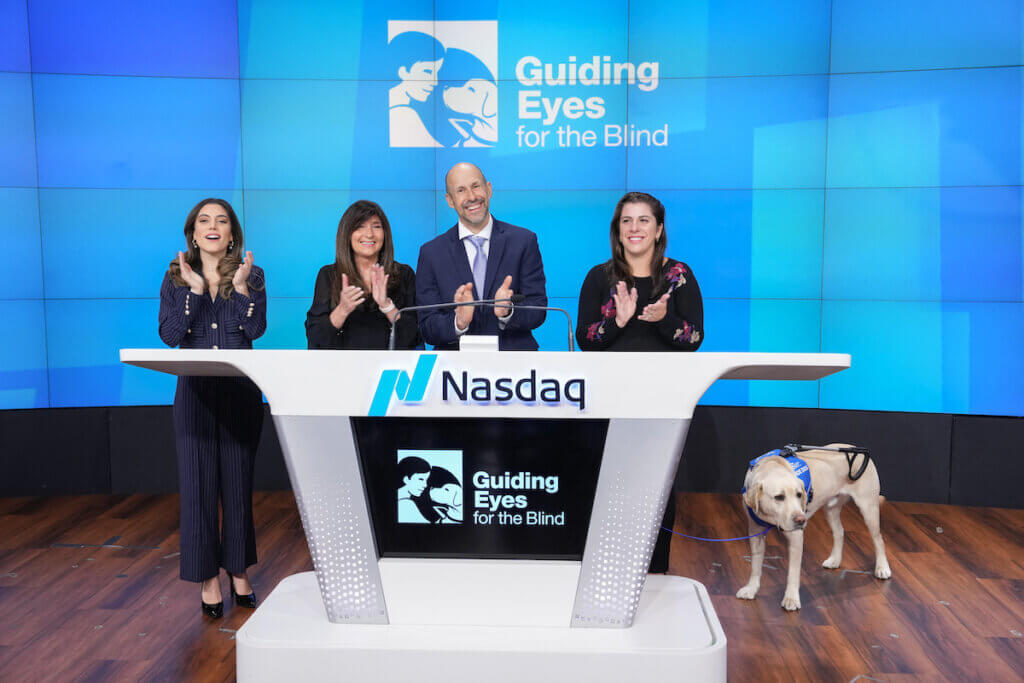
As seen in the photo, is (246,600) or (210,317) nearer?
(210,317)

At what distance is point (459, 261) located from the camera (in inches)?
120

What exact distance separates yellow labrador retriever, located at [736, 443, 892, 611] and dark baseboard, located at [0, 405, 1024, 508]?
4.31ft

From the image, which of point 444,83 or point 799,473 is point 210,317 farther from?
point 444,83

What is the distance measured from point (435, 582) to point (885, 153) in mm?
3928

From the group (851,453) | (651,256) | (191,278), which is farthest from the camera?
(851,453)

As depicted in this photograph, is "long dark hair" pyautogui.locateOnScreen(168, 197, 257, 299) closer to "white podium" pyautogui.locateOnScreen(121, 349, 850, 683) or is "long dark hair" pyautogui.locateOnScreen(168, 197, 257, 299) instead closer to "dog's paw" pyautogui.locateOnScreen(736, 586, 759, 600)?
"white podium" pyautogui.locateOnScreen(121, 349, 850, 683)

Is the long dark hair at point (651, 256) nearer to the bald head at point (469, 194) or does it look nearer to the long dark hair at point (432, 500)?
the bald head at point (469, 194)

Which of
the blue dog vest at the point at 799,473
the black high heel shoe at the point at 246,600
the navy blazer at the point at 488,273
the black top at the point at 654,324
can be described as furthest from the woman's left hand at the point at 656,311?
the black high heel shoe at the point at 246,600

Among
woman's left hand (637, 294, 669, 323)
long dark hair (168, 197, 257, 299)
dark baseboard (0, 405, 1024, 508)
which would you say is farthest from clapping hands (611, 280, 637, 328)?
dark baseboard (0, 405, 1024, 508)

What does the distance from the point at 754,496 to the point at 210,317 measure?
2137mm

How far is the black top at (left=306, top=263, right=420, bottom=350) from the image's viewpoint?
3033 mm

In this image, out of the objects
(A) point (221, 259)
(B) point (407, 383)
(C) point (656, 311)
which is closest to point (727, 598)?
(C) point (656, 311)

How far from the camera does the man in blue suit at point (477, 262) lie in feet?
9.95

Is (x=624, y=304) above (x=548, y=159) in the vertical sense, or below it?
below
